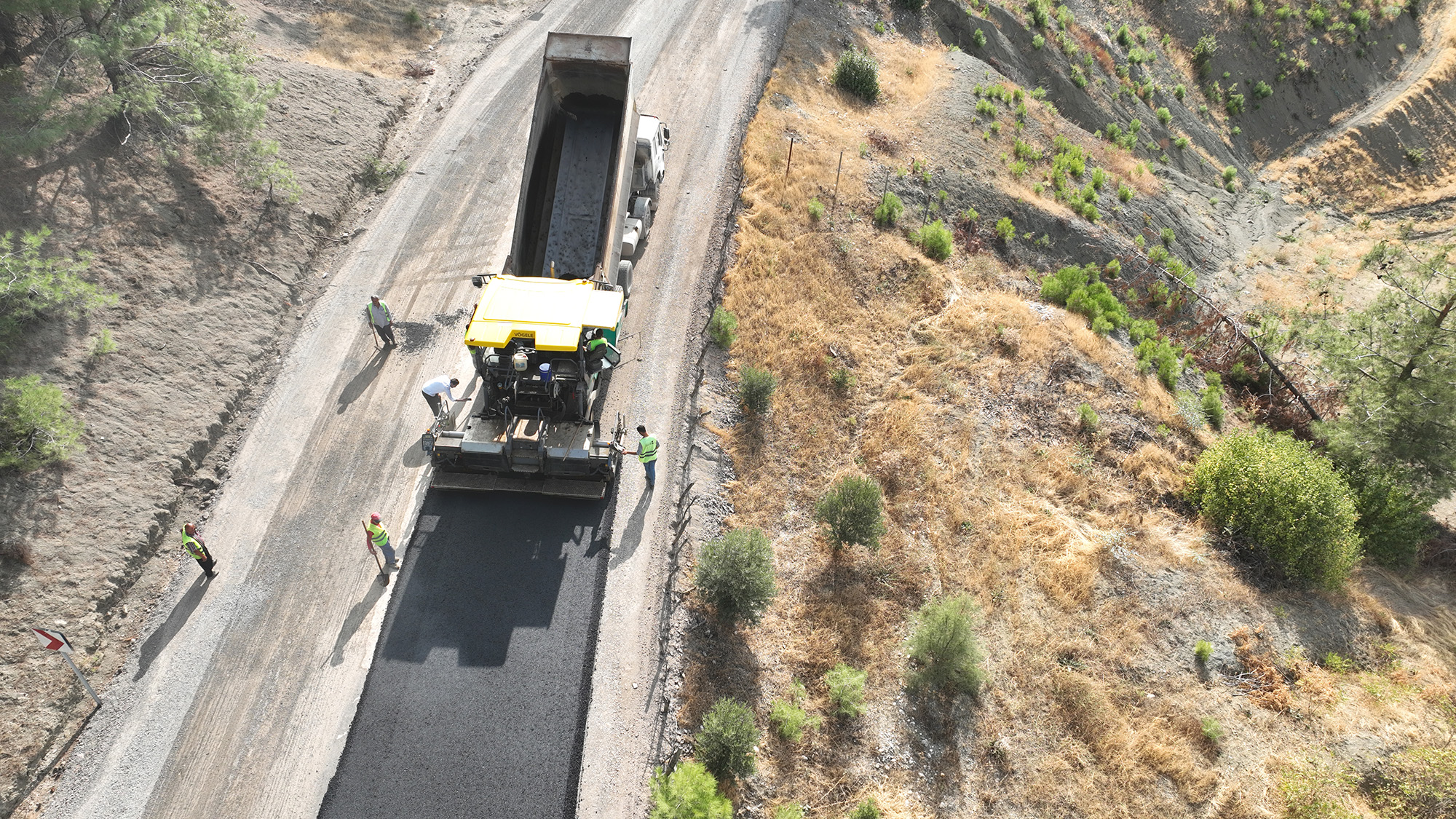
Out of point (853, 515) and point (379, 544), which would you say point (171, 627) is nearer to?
point (379, 544)

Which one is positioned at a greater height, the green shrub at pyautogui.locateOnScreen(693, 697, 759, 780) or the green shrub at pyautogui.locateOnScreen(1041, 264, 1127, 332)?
the green shrub at pyautogui.locateOnScreen(1041, 264, 1127, 332)

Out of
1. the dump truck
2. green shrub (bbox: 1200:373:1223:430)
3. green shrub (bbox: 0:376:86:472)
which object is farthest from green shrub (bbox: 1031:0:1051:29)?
green shrub (bbox: 0:376:86:472)

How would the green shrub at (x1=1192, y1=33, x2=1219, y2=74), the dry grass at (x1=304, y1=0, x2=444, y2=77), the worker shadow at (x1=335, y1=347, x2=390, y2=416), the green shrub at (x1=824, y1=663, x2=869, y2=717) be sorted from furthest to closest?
the green shrub at (x1=1192, y1=33, x2=1219, y2=74)
the dry grass at (x1=304, y1=0, x2=444, y2=77)
the worker shadow at (x1=335, y1=347, x2=390, y2=416)
the green shrub at (x1=824, y1=663, x2=869, y2=717)

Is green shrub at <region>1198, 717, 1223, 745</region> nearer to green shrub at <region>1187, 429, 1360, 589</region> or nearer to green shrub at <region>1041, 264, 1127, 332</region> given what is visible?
green shrub at <region>1187, 429, 1360, 589</region>

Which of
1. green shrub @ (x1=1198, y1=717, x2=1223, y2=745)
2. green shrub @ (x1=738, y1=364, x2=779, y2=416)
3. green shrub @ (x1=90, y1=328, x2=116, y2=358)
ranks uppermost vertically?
green shrub @ (x1=738, y1=364, x2=779, y2=416)

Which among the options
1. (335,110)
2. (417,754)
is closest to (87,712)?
(417,754)

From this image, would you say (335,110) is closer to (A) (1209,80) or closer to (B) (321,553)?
(B) (321,553)

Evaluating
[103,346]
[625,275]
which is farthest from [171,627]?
[625,275]
